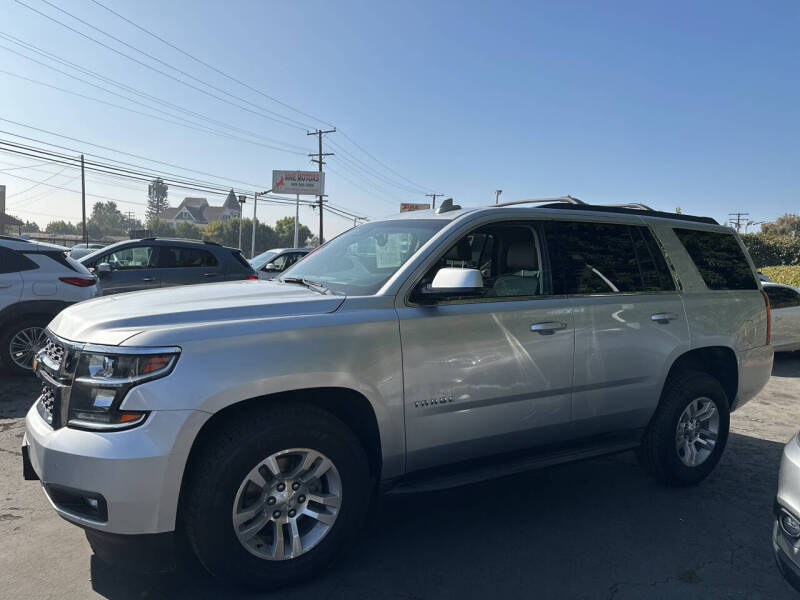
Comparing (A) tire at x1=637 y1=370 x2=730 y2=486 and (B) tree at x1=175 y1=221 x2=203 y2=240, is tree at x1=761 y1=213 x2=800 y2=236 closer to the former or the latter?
(A) tire at x1=637 y1=370 x2=730 y2=486

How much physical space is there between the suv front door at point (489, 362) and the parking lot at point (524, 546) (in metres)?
0.50

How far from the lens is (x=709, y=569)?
3039 mm

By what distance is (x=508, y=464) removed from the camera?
3275 mm

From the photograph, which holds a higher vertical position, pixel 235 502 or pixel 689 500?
pixel 235 502

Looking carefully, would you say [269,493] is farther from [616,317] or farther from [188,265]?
[188,265]

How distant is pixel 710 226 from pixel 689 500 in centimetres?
211

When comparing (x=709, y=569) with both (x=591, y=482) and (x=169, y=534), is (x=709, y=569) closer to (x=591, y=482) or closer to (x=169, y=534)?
(x=591, y=482)

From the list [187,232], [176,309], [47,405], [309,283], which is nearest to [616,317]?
[309,283]

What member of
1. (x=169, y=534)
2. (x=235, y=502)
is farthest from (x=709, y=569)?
(x=169, y=534)

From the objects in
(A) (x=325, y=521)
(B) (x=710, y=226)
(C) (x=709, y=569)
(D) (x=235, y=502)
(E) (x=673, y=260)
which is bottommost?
(C) (x=709, y=569)

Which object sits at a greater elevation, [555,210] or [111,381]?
[555,210]

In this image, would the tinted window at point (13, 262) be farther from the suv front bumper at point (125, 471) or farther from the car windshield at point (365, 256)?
the suv front bumper at point (125, 471)

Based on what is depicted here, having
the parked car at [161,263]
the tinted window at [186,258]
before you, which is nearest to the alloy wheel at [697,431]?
the parked car at [161,263]

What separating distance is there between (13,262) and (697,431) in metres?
7.07
